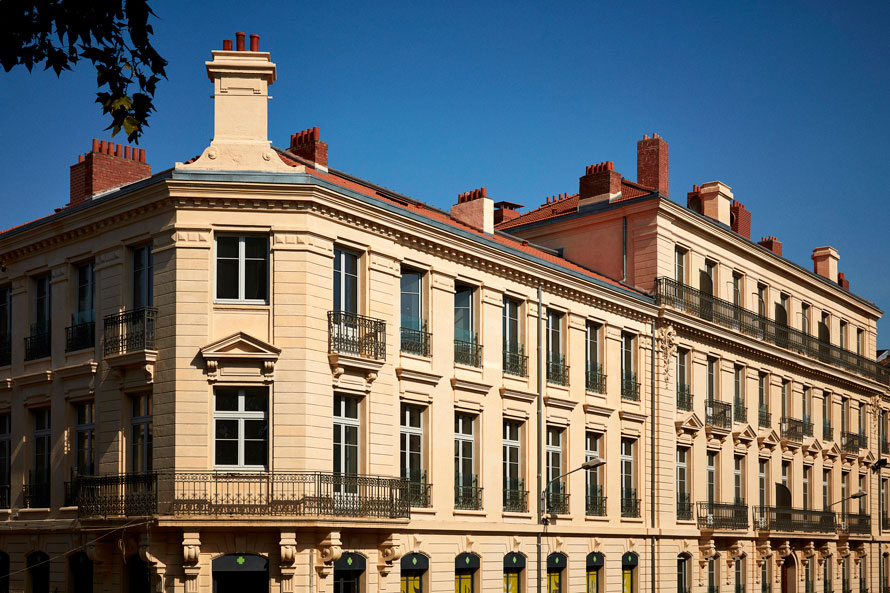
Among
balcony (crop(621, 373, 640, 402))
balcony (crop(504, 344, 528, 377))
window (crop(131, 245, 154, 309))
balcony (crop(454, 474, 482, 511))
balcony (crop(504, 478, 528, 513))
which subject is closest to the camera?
window (crop(131, 245, 154, 309))

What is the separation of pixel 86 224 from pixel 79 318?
229 centimetres

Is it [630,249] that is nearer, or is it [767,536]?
[630,249]

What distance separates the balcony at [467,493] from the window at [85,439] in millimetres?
8600

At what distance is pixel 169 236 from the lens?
81.1 ft

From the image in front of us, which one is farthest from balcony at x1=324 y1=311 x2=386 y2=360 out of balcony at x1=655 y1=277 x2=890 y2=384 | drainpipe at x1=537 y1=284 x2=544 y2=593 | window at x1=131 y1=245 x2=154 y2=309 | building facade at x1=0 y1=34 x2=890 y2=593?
balcony at x1=655 y1=277 x2=890 y2=384

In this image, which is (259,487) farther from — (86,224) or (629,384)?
(629,384)

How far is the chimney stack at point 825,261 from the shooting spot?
181 feet

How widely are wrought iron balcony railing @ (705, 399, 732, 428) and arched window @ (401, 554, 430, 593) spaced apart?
15222 millimetres

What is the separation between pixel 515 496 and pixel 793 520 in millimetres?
18094

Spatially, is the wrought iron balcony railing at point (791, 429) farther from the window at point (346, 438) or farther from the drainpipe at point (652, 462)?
the window at point (346, 438)

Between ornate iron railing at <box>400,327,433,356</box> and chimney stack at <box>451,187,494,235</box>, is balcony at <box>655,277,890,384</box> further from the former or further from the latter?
ornate iron railing at <box>400,327,433,356</box>

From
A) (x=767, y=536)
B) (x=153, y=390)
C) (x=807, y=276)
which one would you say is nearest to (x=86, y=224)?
(x=153, y=390)

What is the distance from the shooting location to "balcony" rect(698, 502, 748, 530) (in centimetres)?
3844

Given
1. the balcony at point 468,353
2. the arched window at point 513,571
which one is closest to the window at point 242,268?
the balcony at point 468,353
